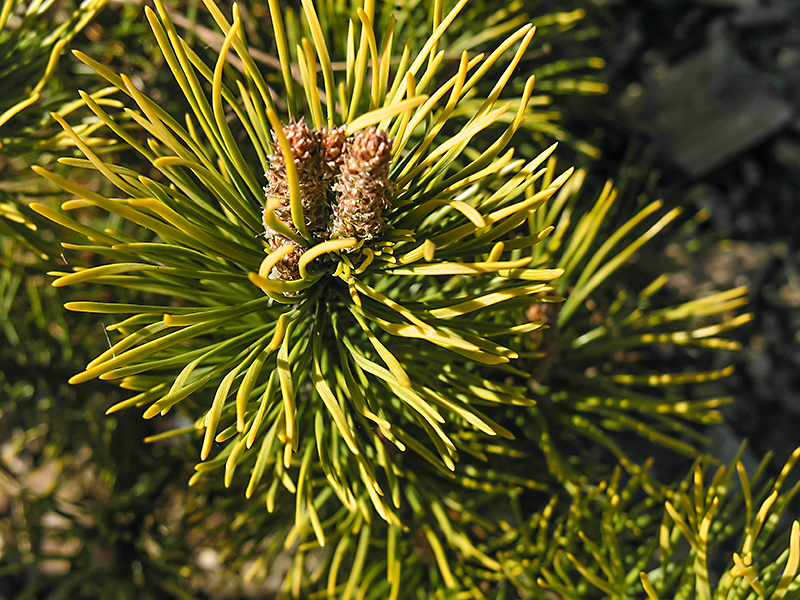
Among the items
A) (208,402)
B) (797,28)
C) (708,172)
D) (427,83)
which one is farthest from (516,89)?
(797,28)

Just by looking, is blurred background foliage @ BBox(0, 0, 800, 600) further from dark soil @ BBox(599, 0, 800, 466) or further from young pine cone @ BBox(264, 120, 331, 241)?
dark soil @ BBox(599, 0, 800, 466)

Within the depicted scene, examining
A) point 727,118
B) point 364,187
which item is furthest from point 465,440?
point 727,118

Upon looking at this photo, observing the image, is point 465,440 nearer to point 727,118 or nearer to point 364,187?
point 364,187

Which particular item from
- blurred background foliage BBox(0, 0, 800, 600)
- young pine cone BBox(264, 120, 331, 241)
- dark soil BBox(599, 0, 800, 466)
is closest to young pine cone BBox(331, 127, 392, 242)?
young pine cone BBox(264, 120, 331, 241)

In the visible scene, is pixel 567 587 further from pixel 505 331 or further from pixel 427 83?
pixel 427 83

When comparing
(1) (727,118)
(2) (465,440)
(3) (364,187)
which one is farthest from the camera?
(1) (727,118)
